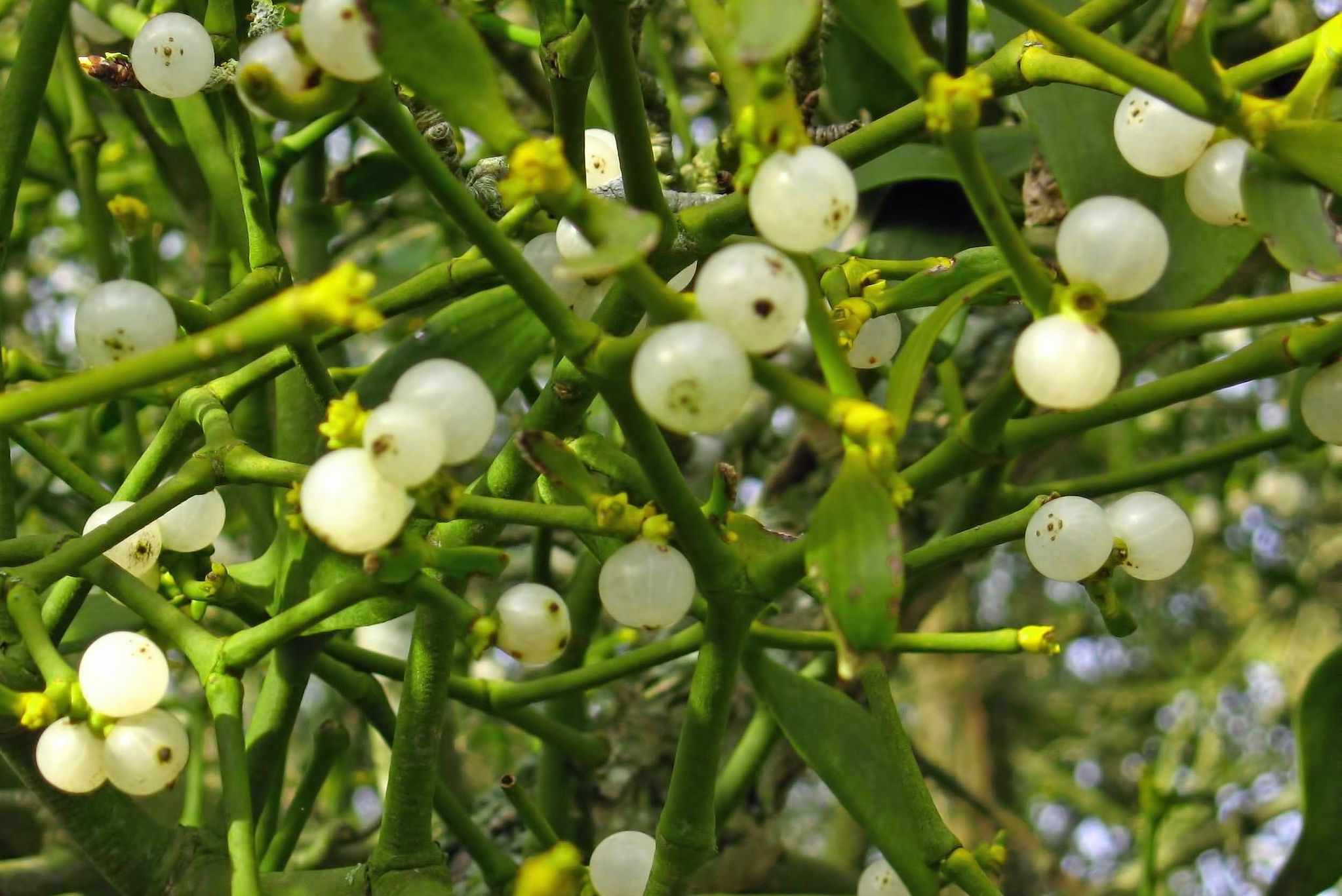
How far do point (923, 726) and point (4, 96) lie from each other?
8.12 feet

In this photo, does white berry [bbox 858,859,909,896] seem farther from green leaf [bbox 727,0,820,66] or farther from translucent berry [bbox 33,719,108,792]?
green leaf [bbox 727,0,820,66]

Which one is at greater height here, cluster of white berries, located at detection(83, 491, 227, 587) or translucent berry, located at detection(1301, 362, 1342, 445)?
cluster of white berries, located at detection(83, 491, 227, 587)

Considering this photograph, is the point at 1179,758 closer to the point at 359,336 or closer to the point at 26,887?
the point at 359,336

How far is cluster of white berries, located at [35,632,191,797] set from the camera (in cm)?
53

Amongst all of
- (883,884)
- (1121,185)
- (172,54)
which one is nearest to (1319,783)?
(883,884)

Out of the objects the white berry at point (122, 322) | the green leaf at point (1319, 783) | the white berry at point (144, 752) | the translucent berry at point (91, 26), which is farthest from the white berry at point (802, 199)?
the translucent berry at point (91, 26)

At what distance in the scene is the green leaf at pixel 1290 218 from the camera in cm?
44

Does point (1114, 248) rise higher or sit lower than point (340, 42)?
lower

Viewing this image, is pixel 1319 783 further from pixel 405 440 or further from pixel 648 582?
pixel 405 440

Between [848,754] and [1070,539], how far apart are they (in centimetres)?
12

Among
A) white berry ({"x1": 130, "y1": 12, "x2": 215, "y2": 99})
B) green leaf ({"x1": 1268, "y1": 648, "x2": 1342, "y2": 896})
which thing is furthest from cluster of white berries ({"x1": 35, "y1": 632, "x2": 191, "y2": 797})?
green leaf ({"x1": 1268, "y1": 648, "x2": 1342, "y2": 896})

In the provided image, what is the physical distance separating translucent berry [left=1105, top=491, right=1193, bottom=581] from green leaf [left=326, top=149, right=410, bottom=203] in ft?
1.70

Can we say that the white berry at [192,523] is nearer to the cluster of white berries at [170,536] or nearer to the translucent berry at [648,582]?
the cluster of white berries at [170,536]

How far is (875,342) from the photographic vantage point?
636 millimetres
